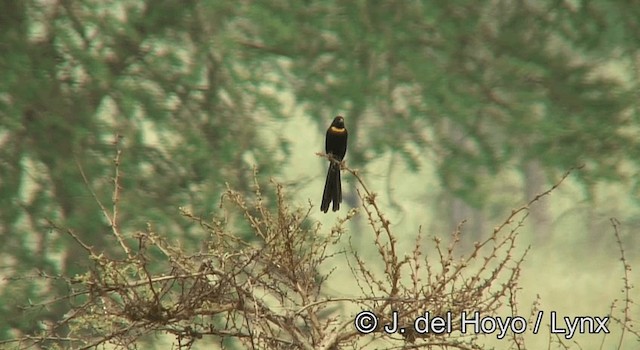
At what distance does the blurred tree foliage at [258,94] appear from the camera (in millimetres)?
2941

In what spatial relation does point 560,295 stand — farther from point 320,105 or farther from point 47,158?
point 47,158

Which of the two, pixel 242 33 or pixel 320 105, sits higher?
pixel 242 33

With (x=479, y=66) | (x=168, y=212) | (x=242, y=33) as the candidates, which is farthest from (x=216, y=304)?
(x=479, y=66)

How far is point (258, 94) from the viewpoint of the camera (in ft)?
9.99

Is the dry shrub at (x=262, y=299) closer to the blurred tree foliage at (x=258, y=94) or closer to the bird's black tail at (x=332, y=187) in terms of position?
the bird's black tail at (x=332, y=187)

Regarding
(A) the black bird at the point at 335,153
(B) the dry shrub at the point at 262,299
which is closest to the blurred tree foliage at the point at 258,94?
(A) the black bird at the point at 335,153

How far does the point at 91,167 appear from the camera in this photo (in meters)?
2.91

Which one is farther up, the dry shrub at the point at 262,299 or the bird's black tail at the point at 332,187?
the bird's black tail at the point at 332,187

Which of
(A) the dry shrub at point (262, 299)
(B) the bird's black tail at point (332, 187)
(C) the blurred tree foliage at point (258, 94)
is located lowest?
(A) the dry shrub at point (262, 299)

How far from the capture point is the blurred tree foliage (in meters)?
2.94

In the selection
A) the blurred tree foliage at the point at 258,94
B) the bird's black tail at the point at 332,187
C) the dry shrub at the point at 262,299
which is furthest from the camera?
the blurred tree foliage at the point at 258,94

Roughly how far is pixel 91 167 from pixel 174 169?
0.27 m

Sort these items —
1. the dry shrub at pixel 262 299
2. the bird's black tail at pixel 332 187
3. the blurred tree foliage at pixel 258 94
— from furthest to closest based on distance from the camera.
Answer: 1. the blurred tree foliage at pixel 258 94
2. the bird's black tail at pixel 332 187
3. the dry shrub at pixel 262 299

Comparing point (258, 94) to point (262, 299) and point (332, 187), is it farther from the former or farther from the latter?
point (262, 299)
